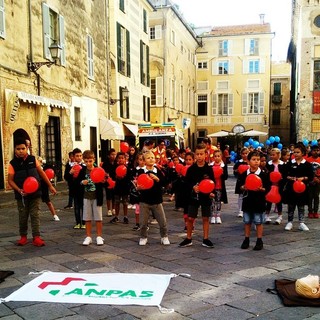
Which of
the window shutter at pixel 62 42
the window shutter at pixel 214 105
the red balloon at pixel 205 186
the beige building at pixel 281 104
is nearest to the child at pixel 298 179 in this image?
the red balloon at pixel 205 186

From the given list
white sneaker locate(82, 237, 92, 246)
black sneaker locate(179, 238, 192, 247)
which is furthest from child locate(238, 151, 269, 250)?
white sneaker locate(82, 237, 92, 246)

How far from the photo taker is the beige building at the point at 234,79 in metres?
40.0

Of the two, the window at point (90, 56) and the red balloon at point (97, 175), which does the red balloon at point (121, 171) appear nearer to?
the red balloon at point (97, 175)

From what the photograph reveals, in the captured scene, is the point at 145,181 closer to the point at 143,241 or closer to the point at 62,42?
the point at 143,241

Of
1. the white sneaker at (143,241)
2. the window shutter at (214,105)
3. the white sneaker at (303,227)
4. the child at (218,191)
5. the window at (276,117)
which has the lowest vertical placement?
the white sneaker at (303,227)

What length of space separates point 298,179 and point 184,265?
3113 mm

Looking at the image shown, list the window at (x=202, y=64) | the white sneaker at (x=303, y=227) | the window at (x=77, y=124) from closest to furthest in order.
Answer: the white sneaker at (x=303, y=227)
the window at (x=77, y=124)
the window at (x=202, y=64)

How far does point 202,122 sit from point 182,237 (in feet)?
A: 117

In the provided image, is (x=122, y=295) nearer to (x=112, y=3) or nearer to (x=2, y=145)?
(x=2, y=145)

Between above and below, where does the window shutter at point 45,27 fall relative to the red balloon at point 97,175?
above

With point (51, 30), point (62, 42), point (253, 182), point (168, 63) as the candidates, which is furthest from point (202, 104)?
point (253, 182)

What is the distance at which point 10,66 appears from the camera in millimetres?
11438

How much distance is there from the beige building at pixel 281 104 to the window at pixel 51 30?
110ft

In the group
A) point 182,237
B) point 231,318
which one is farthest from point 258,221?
point 231,318
